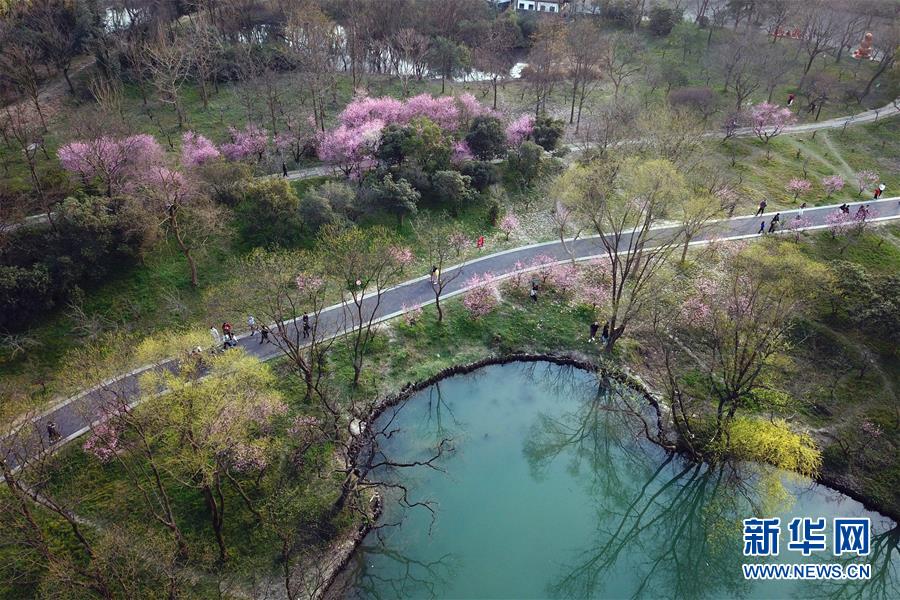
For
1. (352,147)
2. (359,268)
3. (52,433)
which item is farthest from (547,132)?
(52,433)

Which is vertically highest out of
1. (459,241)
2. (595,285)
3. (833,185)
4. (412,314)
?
(833,185)

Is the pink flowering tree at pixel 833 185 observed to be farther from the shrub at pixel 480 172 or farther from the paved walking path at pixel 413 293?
the shrub at pixel 480 172

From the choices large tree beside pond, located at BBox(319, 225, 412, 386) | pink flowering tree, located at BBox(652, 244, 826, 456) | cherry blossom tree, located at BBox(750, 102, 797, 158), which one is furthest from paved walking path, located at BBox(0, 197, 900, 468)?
cherry blossom tree, located at BBox(750, 102, 797, 158)

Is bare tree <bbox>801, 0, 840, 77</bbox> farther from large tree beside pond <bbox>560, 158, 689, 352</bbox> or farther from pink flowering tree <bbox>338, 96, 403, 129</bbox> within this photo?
pink flowering tree <bbox>338, 96, 403, 129</bbox>

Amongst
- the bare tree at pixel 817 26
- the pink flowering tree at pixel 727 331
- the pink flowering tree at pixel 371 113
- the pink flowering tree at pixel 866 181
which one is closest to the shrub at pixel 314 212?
the pink flowering tree at pixel 371 113

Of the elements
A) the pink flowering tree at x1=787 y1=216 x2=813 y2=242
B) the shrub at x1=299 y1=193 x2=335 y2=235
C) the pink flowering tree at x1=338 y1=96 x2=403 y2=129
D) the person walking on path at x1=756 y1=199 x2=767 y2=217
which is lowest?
the pink flowering tree at x1=787 y1=216 x2=813 y2=242

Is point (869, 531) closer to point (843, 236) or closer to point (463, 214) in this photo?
point (843, 236)

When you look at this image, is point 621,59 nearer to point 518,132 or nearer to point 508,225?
point 518,132
